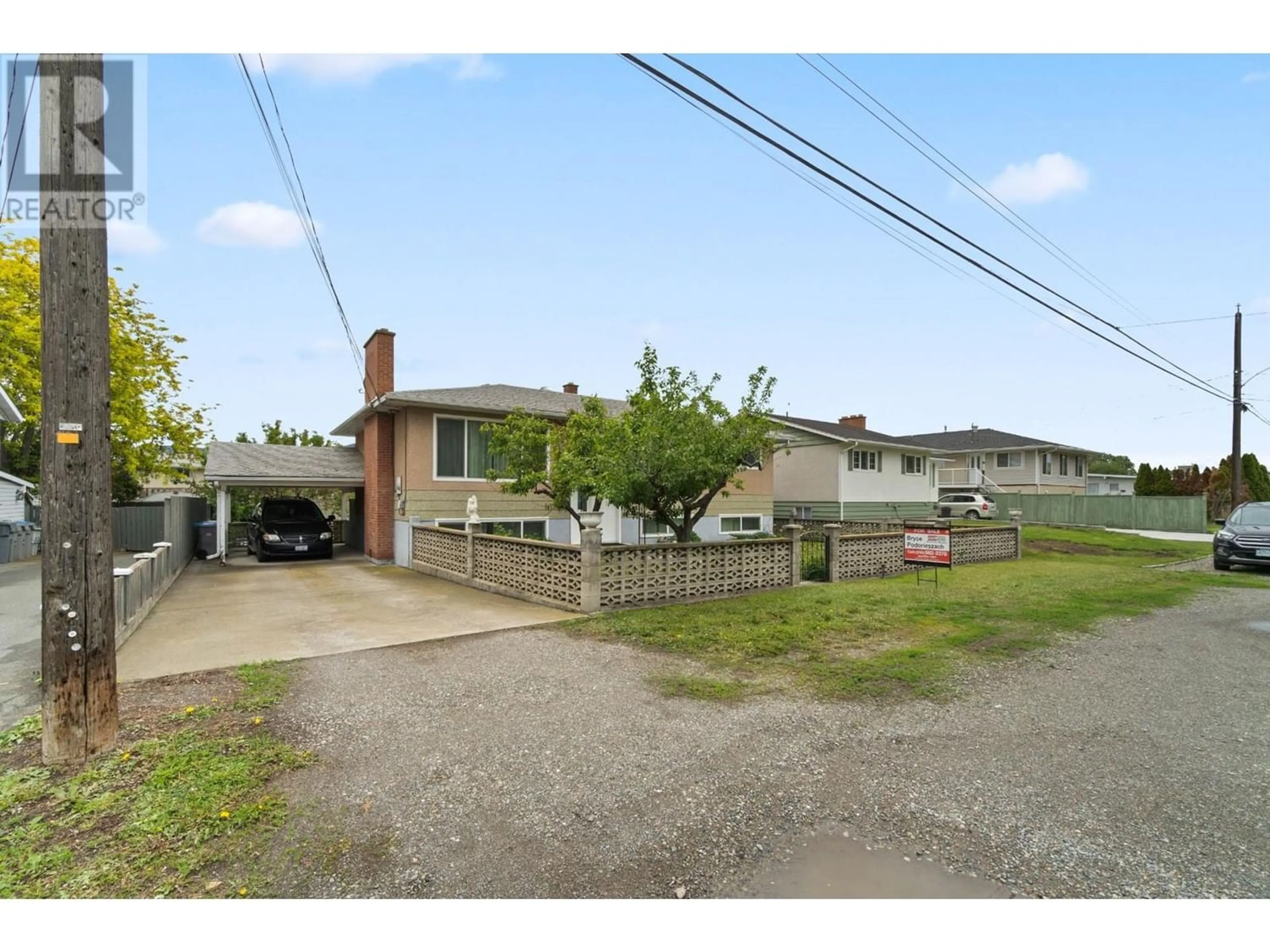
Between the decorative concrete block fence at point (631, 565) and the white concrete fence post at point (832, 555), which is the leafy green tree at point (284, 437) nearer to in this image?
the decorative concrete block fence at point (631, 565)

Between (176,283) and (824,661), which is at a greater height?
(176,283)

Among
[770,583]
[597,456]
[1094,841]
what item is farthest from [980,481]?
[1094,841]

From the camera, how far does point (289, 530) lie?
17.0 m

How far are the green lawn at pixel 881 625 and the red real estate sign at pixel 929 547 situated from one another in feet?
1.87

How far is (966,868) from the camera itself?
2.90 metres

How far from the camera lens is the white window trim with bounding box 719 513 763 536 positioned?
20.5m

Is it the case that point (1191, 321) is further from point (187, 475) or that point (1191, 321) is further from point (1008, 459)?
point (187, 475)

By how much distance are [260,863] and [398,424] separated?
1408 cm

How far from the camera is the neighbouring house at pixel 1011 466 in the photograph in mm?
36531

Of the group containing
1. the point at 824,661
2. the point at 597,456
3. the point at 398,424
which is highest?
the point at 398,424

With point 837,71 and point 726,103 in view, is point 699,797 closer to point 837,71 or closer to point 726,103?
point 726,103

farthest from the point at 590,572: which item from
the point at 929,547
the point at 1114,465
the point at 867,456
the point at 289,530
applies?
the point at 1114,465

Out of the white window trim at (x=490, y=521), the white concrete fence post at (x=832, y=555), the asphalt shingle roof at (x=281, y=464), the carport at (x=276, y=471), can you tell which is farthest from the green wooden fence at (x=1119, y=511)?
the asphalt shingle roof at (x=281, y=464)

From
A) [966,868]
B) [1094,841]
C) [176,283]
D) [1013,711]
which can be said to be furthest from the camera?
[176,283]
